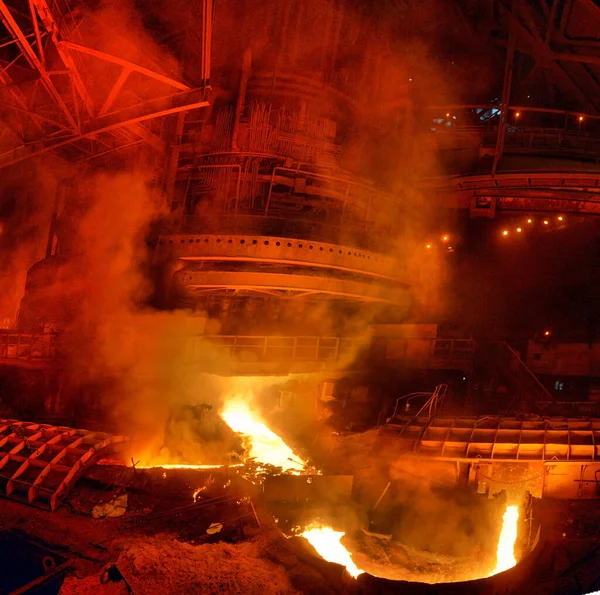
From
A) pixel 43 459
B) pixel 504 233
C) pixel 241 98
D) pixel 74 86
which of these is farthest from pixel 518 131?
pixel 43 459

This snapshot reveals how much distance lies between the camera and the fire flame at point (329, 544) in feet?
21.8

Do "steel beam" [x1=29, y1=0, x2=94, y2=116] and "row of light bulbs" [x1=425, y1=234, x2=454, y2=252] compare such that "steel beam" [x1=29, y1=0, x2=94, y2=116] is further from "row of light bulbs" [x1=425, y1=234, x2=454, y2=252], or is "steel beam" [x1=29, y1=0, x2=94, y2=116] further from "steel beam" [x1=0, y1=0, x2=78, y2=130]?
"row of light bulbs" [x1=425, y1=234, x2=454, y2=252]

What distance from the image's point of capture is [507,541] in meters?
7.32

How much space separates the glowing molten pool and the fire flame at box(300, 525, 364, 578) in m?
1.16

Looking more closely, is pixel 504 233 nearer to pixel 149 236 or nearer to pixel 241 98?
pixel 241 98

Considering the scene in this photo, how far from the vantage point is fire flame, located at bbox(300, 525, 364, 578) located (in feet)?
21.8

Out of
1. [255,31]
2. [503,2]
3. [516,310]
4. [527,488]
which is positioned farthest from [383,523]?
[503,2]

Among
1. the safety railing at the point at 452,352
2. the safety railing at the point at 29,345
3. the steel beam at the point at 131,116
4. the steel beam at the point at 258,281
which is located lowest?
the safety railing at the point at 29,345

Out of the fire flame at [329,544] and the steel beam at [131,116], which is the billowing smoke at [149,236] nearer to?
the steel beam at [131,116]

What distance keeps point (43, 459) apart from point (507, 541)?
7335 mm

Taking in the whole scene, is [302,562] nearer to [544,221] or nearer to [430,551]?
[430,551]

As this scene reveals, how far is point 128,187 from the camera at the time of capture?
10688 millimetres

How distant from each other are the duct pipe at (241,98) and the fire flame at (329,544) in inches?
297

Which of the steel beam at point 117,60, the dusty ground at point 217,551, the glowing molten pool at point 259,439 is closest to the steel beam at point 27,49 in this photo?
A: the steel beam at point 117,60
